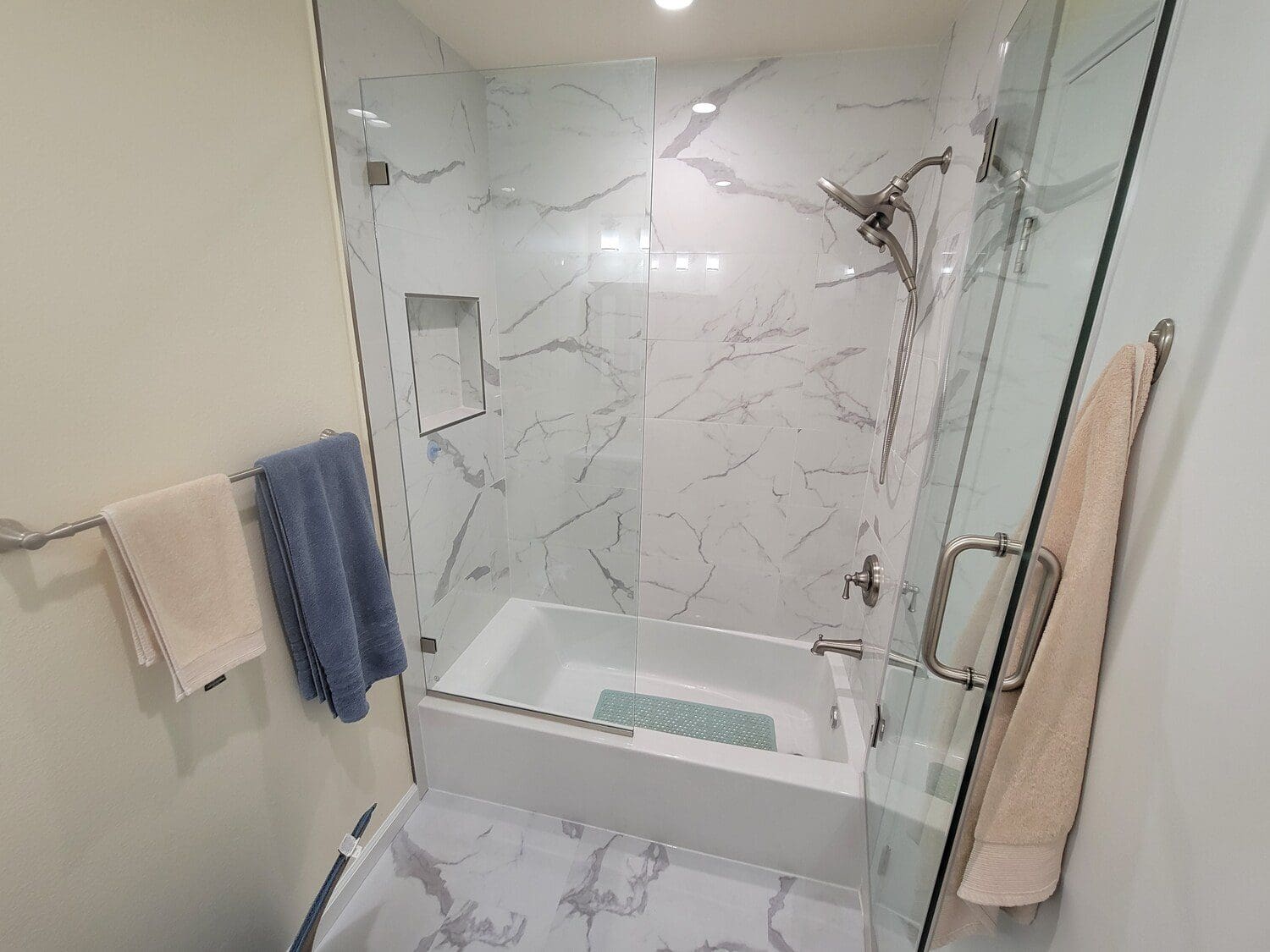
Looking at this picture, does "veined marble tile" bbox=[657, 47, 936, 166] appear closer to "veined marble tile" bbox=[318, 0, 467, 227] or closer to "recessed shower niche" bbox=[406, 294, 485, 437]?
"veined marble tile" bbox=[318, 0, 467, 227]

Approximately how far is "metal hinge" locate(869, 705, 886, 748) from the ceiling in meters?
1.94

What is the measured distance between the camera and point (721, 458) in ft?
6.78

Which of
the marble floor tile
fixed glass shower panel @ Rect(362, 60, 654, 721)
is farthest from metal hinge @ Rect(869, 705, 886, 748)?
fixed glass shower panel @ Rect(362, 60, 654, 721)

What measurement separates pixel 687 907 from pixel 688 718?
25.7 inches

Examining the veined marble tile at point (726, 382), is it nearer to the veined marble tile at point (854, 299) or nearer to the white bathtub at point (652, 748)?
the veined marble tile at point (854, 299)

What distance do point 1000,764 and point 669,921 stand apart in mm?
1192

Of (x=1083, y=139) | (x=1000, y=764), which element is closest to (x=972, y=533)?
(x=1000, y=764)

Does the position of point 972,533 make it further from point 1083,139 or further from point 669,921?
point 669,921

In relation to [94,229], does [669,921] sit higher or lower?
lower

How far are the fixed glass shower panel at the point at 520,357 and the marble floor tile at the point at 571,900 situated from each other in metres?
0.43

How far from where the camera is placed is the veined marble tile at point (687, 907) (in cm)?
137

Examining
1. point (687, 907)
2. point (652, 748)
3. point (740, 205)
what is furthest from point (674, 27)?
point (687, 907)

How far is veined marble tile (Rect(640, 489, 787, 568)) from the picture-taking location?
6.87 ft

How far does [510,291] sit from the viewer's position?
6.15ft
